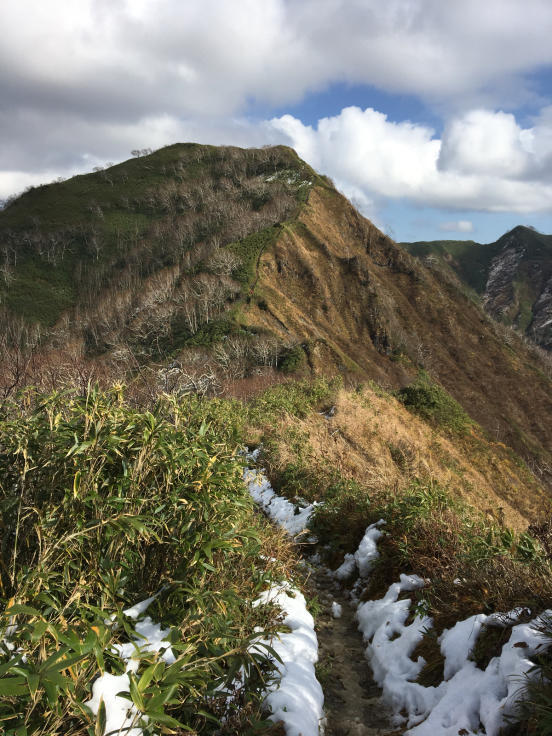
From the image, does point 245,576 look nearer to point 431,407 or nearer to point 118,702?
point 118,702

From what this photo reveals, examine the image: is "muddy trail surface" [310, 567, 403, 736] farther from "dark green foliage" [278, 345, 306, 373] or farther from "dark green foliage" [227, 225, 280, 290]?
"dark green foliage" [227, 225, 280, 290]

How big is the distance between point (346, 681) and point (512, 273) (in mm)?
190683

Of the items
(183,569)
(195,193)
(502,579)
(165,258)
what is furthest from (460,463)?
(195,193)

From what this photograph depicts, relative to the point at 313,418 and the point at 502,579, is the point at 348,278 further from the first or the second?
Answer: the point at 502,579

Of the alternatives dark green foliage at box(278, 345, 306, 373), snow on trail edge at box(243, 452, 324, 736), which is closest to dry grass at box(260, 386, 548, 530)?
snow on trail edge at box(243, 452, 324, 736)

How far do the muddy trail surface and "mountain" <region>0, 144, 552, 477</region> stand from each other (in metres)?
25.6

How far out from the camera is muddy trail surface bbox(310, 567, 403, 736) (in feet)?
10.1

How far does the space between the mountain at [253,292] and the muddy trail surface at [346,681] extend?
2564 cm

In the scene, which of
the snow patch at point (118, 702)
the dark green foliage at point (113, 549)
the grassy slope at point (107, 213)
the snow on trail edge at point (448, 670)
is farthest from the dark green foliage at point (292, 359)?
the grassy slope at point (107, 213)

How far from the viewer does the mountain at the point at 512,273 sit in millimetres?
146250

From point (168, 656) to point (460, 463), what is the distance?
1697 cm

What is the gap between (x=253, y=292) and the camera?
154 ft

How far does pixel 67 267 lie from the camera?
76.4m

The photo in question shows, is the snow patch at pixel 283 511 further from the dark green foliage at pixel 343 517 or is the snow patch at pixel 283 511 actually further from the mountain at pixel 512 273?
the mountain at pixel 512 273
